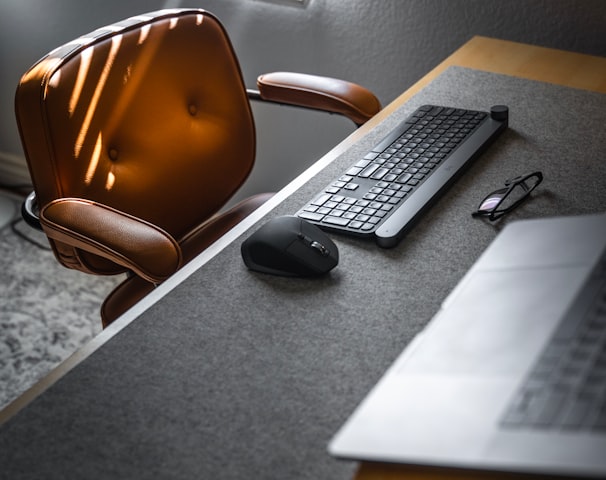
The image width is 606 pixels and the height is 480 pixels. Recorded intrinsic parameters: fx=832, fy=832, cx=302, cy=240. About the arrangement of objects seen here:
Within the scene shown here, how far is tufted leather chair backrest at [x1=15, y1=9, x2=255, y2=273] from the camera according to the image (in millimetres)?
1328

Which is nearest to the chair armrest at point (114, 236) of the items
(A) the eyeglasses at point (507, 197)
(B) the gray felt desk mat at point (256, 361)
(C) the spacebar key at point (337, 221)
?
(B) the gray felt desk mat at point (256, 361)

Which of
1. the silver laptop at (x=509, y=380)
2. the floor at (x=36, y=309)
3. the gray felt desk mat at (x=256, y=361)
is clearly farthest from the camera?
the floor at (x=36, y=309)

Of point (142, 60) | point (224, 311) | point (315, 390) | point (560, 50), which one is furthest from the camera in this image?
point (560, 50)

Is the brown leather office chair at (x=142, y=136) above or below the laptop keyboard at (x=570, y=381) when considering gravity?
below

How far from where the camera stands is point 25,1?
8.59 ft

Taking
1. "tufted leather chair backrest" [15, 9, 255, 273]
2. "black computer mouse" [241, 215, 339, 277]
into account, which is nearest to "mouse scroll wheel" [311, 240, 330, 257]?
"black computer mouse" [241, 215, 339, 277]

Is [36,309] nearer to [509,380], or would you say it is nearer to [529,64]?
[529,64]

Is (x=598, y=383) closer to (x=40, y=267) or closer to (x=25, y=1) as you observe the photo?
(x=40, y=267)

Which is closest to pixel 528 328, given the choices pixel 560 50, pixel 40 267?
pixel 560 50

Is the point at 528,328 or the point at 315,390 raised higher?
the point at 528,328

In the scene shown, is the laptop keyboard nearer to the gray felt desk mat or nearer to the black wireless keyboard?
the gray felt desk mat

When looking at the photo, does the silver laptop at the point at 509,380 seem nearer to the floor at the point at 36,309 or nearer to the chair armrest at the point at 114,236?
the chair armrest at the point at 114,236

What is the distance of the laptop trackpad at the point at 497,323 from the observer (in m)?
0.76

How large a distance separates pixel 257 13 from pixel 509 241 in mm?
1453
